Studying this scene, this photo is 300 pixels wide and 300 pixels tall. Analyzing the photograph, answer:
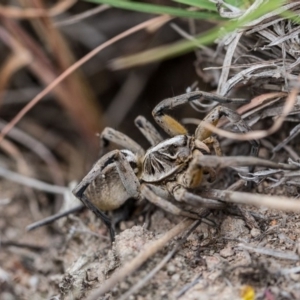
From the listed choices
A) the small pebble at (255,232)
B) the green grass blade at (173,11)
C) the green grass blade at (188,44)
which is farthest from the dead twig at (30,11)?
the small pebble at (255,232)

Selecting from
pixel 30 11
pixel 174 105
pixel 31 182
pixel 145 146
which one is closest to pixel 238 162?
pixel 174 105

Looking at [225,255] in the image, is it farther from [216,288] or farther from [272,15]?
[272,15]

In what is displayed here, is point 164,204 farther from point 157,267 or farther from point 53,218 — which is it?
point 53,218

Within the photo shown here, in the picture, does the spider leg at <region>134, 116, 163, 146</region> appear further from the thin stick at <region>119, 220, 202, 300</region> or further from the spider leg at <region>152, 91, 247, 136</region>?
the thin stick at <region>119, 220, 202, 300</region>

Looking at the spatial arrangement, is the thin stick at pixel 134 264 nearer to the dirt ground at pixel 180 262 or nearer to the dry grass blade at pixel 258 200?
the dirt ground at pixel 180 262

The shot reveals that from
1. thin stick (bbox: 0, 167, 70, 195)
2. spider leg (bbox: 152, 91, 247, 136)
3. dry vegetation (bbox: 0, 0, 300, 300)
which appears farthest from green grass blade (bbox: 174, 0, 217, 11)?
thin stick (bbox: 0, 167, 70, 195)

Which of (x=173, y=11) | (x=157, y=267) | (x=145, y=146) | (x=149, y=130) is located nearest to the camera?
(x=157, y=267)

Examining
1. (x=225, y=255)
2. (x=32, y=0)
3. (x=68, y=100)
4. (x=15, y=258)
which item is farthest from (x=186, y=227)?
(x=32, y=0)
